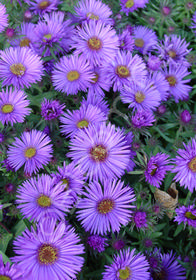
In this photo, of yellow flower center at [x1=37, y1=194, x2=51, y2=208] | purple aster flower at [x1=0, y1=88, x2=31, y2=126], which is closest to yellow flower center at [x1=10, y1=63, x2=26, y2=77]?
purple aster flower at [x1=0, y1=88, x2=31, y2=126]

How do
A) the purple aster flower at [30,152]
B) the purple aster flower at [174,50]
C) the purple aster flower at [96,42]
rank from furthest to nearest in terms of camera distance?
1. the purple aster flower at [174,50]
2. the purple aster flower at [96,42]
3. the purple aster flower at [30,152]

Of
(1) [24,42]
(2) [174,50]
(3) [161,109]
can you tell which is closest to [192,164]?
(3) [161,109]

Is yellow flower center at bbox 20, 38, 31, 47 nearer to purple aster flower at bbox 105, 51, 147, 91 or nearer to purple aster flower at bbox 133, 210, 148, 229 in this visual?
purple aster flower at bbox 105, 51, 147, 91

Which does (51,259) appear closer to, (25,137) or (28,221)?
(28,221)

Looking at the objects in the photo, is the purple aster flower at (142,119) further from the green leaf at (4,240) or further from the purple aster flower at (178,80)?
the green leaf at (4,240)

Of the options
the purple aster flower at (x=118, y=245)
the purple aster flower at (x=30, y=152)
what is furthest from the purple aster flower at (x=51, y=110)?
the purple aster flower at (x=118, y=245)

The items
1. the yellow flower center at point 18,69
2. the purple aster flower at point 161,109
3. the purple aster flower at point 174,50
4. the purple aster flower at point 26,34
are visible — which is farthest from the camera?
the purple aster flower at point 174,50
